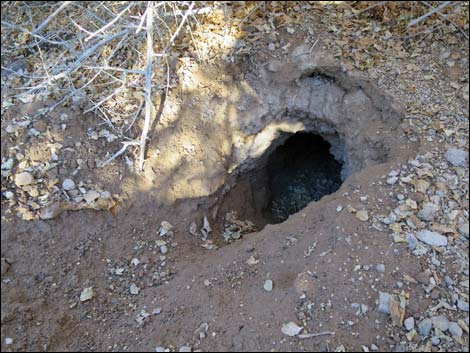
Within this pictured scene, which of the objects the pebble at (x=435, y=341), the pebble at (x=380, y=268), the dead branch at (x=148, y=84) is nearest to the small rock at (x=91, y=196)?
the dead branch at (x=148, y=84)

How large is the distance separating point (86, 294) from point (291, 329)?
146 cm

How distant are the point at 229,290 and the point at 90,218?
125 centimetres

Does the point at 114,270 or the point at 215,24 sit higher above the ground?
the point at 215,24

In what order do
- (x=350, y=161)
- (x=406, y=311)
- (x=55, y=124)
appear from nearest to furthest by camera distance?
(x=406, y=311) → (x=55, y=124) → (x=350, y=161)

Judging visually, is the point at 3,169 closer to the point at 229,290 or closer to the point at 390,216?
the point at 229,290

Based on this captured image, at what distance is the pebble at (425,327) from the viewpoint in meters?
2.52

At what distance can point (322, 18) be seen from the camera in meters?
4.11

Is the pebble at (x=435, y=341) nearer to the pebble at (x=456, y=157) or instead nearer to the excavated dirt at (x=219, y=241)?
the excavated dirt at (x=219, y=241)

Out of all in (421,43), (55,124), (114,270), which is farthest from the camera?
(421,43)

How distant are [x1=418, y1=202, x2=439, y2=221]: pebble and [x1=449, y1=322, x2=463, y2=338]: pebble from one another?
0.74m

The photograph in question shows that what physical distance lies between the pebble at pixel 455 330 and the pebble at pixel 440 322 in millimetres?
25

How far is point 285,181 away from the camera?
18.6 feet

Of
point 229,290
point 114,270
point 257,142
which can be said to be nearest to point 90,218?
point 114,270

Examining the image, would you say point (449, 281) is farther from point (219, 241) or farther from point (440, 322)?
point (219, 241)
